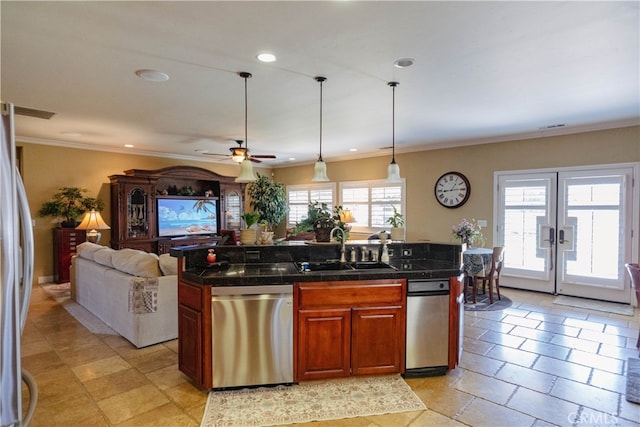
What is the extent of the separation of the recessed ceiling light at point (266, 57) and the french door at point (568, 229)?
4.79m

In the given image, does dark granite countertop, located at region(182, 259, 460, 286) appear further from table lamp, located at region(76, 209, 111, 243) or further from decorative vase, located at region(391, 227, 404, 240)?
table lamp, located at region(76, 209, 111, 243)

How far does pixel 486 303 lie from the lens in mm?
5074

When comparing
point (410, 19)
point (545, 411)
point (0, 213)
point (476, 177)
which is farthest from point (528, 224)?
point (0, 213)

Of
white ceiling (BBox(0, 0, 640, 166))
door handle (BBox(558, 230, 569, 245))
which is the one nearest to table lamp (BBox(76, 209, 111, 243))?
white ceiling (BBox(0, 0, 640, 166))

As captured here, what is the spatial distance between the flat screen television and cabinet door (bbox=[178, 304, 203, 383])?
5.07 meters

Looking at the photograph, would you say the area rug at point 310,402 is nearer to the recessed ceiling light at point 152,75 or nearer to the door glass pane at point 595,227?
the recessed ceiling light at point 152,75

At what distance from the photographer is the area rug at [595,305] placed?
4.72 metres

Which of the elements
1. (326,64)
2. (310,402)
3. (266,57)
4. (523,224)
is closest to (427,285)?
(310,402)

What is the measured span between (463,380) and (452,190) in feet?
14.5

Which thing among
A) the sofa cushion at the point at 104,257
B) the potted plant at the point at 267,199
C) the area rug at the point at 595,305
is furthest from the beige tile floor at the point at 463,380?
the potted plant at the point at 267,199

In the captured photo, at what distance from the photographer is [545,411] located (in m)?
2.43

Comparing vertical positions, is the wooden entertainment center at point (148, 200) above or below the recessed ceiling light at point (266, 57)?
below

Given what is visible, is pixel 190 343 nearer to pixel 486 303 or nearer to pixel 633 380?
pixel 633 380

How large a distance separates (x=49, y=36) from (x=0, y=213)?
1.84 m
